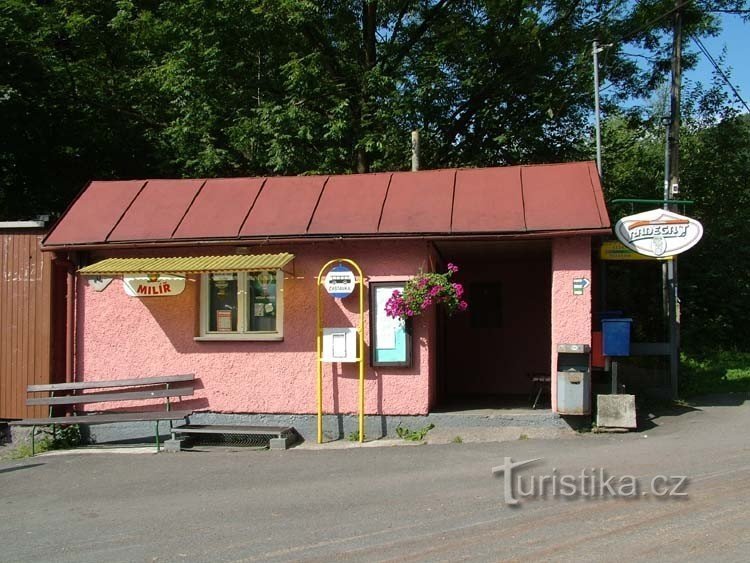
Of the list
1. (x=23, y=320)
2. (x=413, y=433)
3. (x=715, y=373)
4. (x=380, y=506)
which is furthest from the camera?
(x=715, y=373)

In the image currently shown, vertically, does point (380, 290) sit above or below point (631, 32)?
below

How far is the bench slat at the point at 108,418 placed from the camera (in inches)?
379

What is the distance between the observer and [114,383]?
9.95m

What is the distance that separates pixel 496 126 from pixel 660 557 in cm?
1389

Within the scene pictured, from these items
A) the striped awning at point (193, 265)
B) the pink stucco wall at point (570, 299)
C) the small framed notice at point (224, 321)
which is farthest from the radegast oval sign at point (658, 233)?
the small framed notice at point (224, 321)

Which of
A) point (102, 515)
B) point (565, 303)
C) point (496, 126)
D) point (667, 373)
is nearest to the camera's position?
point (102, 515)

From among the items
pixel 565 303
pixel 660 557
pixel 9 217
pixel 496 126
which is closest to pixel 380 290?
pixel 565 303

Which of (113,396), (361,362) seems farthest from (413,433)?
(113,396)

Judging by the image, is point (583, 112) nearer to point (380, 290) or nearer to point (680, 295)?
point (680, 295)

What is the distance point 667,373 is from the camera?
1223 cm

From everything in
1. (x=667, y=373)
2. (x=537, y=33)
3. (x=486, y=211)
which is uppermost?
(x=537, y=33)

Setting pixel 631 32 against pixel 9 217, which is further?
pixel 9 217

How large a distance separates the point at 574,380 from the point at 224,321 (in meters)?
4.72

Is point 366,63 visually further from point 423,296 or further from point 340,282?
point 423,296
